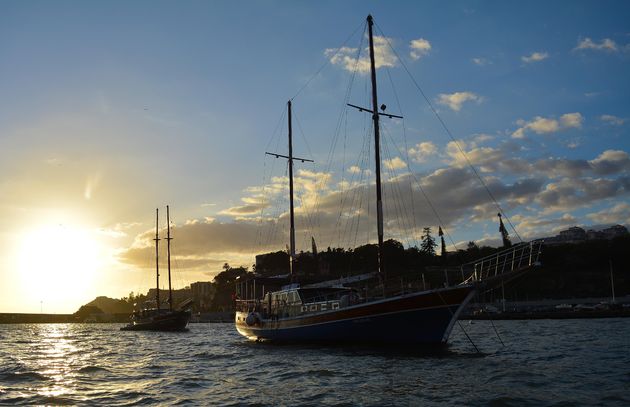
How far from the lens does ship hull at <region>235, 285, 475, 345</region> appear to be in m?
28.6

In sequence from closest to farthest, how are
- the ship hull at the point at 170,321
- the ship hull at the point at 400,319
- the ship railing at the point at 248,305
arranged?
the ship hull at the point at 400,319, the ship railing at the point at 248,305, the ship hull at the point at 170,321

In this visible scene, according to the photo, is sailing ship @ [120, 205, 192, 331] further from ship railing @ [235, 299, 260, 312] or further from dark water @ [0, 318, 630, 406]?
dark water @ [0, 318, 630, 406]

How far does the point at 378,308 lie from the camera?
98.6ft

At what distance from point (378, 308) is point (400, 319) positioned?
1.36 metres

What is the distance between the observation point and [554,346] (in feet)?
106

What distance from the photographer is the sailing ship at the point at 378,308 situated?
28688 millimetres

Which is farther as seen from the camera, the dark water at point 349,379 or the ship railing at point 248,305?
the ship railing at point 248,305

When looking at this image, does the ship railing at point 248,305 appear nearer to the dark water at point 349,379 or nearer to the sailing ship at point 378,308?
the sailing ship at point 378,308

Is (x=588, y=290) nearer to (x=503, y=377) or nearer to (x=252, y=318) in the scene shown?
(x=252, y=318)

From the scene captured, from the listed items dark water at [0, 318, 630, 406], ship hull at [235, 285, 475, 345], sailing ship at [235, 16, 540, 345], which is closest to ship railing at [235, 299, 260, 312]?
sailing ship at [235, 16, 540, 345]

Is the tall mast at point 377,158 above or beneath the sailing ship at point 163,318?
above

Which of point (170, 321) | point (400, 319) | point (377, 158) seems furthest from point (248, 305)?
point (170, 321)

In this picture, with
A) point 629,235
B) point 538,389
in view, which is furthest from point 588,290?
point 538,389

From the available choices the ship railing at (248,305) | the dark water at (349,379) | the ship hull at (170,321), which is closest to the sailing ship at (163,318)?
the ship hull at (170,321)
